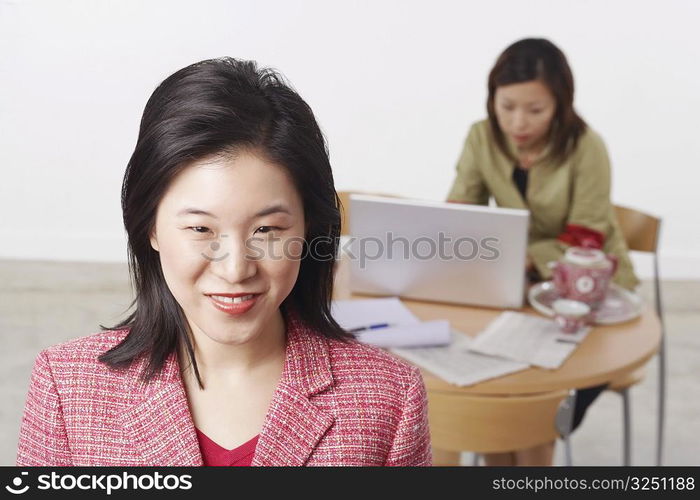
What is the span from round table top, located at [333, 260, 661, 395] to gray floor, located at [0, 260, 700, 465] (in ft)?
2.83

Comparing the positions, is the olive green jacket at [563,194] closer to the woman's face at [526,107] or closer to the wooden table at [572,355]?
the woman's face at [526,107]

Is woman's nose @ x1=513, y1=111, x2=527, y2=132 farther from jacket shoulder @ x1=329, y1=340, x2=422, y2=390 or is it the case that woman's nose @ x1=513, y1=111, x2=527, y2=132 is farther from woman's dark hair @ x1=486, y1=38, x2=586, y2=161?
jacket shoulder @ x1=329, y1=340, x2=422, y2=390

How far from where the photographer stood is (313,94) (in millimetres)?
4520

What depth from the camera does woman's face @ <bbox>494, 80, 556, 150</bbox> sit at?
275cm

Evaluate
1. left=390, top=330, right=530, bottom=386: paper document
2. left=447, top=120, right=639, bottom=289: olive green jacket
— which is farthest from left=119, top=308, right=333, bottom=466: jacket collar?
left=447, top=120, right=639, bottom=289: olive green jacket

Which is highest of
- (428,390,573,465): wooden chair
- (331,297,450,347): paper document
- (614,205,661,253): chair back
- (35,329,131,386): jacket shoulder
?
(35,329,131,386): jacket shoulder

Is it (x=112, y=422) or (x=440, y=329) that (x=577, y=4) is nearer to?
(x=440, y=329)

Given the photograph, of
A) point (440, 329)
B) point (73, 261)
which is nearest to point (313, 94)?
point (73, 261)

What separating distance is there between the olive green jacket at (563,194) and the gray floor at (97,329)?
Result: 76 centimetres

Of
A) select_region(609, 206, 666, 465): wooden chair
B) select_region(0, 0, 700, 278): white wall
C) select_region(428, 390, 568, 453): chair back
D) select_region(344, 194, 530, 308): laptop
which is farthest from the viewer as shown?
select_region(0, 0, 700, 278): white wall

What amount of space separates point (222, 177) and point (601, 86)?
12.7 feet

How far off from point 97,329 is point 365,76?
1.75 meters

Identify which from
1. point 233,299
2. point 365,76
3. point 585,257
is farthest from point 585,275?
point 365,76
